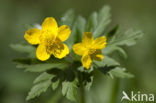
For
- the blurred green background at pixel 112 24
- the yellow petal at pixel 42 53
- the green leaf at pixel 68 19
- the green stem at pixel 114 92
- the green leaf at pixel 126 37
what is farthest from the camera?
the blurred green background at pixel 112 24

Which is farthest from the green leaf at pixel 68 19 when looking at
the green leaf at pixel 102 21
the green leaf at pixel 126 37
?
the green leaf at pixel 126 37

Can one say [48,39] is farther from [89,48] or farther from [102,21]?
[102,21]

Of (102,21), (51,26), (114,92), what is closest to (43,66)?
(51,26)

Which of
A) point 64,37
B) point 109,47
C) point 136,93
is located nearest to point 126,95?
point 136,93

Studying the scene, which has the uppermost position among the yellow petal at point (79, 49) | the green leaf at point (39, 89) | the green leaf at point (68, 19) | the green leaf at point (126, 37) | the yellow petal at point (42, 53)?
the green leaf at point (68, 19)

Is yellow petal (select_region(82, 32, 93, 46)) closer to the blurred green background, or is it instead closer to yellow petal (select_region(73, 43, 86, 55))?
yellow petal (select_region(73, 43, 86, 55))

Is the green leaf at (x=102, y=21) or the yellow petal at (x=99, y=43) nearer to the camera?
the yellow petal at (x=99, y=43)

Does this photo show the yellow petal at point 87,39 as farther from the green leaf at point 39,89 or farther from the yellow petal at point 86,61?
the green leaf at point 39,89

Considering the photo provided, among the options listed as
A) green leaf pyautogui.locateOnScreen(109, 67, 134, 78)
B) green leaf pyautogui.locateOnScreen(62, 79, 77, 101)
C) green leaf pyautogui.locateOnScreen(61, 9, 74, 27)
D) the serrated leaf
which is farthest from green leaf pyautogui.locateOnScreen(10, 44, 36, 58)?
green leaf pyautogui.locateOnScreen(109, 67, 134, 78)
